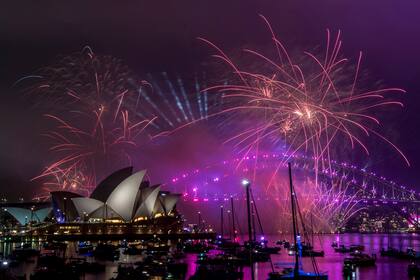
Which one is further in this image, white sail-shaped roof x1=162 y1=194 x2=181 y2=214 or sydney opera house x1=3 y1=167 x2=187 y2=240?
white sail-shaped roof x1=162 y1=194 x2=181 y2=214

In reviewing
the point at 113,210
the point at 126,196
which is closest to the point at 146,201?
the point at 126,196

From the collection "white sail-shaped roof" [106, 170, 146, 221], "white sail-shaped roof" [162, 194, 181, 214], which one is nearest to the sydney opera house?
"white sail-shaped roof" [106, 170, 146, 221]

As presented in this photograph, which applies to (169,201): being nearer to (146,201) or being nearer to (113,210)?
(146,201)

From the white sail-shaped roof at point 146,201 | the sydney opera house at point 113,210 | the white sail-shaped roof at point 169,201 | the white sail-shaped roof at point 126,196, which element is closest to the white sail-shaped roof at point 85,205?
the sydney opera house at point 113,210

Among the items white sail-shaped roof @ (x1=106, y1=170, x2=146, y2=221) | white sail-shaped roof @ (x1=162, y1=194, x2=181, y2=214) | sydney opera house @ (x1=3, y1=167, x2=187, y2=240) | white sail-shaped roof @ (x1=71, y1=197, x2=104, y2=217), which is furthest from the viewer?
white sail-shaped roof @ (x1=162, y1=194, x2=181, y2=214)

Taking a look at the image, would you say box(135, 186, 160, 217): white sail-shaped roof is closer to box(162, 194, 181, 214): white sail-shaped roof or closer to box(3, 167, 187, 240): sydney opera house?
box(3, 167, 187, 240): sydney opera house

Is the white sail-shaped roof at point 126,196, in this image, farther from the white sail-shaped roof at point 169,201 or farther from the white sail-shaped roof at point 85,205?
the white sail-shaped roof at point 169,201

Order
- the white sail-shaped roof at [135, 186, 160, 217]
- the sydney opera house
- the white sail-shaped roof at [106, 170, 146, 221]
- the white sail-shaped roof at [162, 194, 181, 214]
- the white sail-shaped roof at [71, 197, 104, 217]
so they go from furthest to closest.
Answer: the white sail-shaped roof at [162, 194, 181, 214] → the white sail-shaped roof at [135, 186, 160, 217] → the white sail-shaped roof at [71, 197, 104, 217] → the sydney opera house → the white sail-shaped roof at [106, 170, 146, 221]
